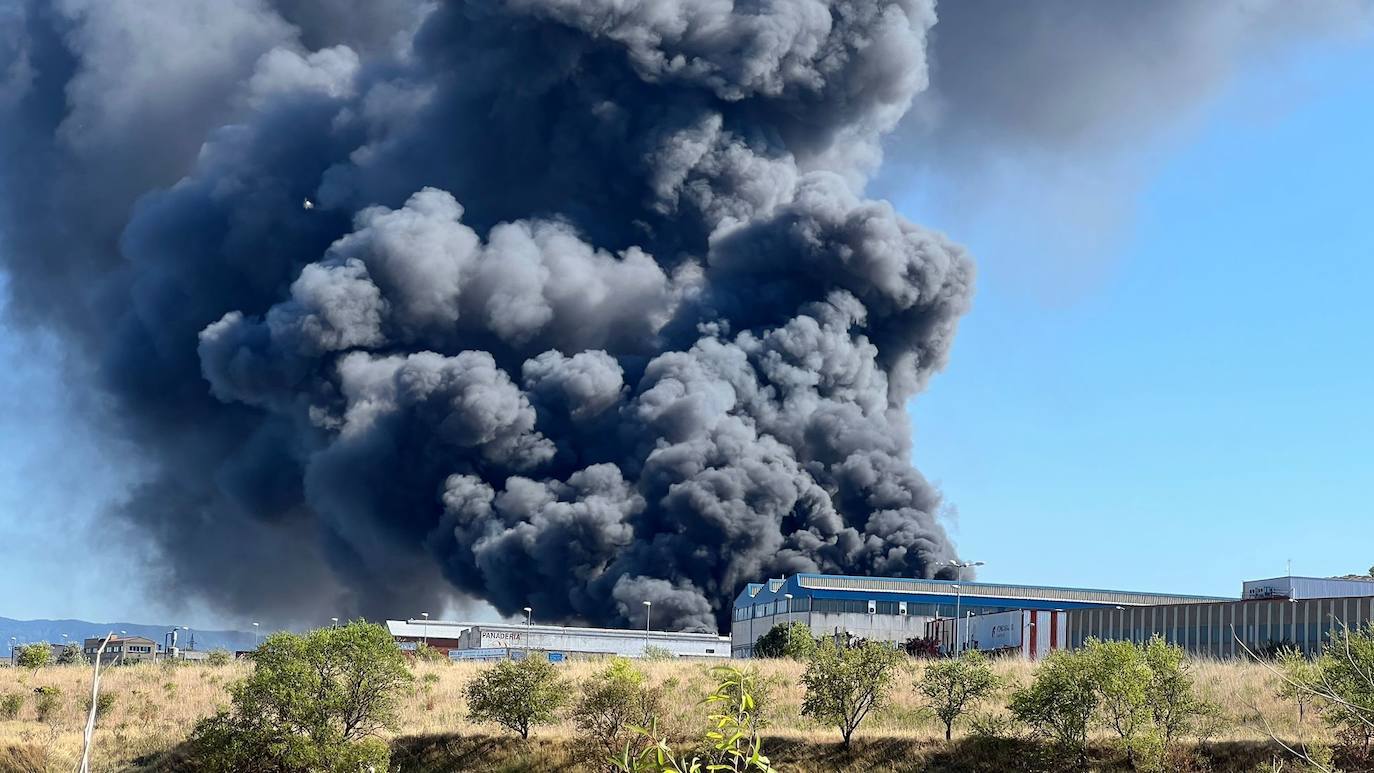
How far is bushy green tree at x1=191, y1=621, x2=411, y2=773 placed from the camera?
1281 inches

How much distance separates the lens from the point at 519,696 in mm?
36219

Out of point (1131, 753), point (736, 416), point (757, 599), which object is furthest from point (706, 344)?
point (1131, 753)

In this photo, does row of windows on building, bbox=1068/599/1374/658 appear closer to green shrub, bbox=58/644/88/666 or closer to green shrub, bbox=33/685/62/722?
green shrub, bbox=33/685/62/722

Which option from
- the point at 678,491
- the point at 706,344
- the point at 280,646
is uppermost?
the point at 706,344

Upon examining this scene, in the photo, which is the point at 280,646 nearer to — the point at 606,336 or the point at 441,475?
the point at 441,475

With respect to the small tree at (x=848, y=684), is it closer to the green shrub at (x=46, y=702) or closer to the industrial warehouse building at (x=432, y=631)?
the green shrub at (x=46, y=702)

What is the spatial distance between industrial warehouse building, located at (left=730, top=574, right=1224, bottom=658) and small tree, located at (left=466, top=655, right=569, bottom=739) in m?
30.8

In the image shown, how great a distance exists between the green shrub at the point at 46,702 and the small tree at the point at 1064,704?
27.1m

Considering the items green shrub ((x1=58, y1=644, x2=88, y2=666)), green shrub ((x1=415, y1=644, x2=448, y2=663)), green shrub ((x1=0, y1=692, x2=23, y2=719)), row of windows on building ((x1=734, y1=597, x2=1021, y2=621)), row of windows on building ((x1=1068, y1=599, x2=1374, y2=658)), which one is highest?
row of windows on building ((x1=734, y1=597, x2=1021, y2=621))

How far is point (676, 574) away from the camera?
7350cm

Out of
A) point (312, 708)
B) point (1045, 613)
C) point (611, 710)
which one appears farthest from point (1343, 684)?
point (1045, 613)

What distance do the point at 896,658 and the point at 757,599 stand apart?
118ft

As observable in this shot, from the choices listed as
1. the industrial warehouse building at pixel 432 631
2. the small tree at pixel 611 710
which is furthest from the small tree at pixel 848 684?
the industrial warehouse building at pixel 432 631

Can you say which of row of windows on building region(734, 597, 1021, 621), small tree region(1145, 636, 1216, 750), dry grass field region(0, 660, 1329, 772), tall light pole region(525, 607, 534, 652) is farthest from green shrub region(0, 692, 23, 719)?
row of windows on building region(734, 597, 1021, 621)
